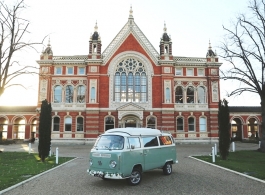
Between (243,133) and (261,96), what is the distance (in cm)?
1979

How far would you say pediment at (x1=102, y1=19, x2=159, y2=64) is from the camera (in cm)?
3826

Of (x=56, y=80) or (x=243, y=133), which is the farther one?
(x=243, y=133)

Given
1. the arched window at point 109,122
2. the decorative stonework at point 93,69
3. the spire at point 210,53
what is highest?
the spire at point 210,53

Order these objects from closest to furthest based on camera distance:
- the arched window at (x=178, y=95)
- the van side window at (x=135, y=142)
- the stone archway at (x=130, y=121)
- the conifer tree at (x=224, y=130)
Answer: the van side window at (x=135, y=142)
the conifer tree at (x=224, y=130)
the stone archway at (x=130, y=121)
the arched window at (x=178, y=95)

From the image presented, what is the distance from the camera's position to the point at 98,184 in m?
10.8

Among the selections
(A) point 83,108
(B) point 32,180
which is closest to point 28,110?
(A) point 83,108

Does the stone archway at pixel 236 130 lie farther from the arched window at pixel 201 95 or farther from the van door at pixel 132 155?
the van door at pixel 132 155

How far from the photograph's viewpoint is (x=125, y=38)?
3859cm

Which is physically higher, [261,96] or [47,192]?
[261,96]

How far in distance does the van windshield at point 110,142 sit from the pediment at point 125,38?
27.9 m

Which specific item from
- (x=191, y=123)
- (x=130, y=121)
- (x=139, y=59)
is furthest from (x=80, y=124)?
(x=191, y=123)

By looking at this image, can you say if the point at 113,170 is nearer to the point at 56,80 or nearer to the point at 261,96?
the point at 261,96

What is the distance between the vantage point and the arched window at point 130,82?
1491 inches

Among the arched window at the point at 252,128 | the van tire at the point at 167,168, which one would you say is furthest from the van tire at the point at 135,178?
the arched window at the point at 252,128
